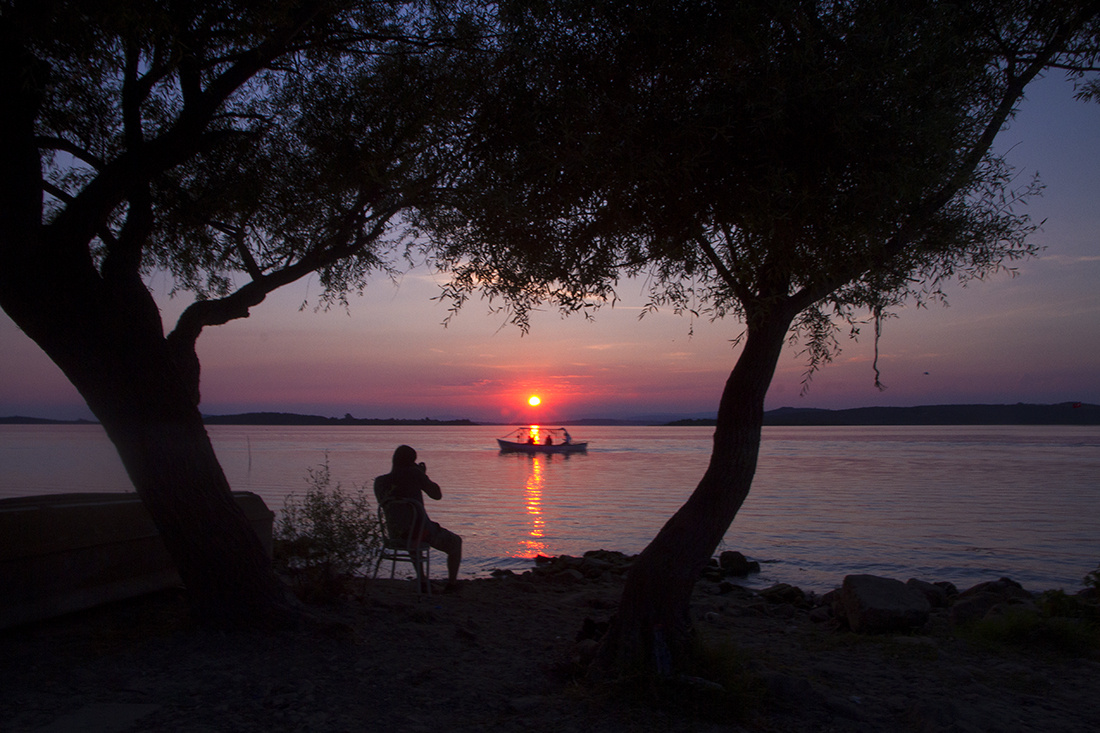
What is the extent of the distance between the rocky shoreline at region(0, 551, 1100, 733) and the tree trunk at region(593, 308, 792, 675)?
0.27 metres

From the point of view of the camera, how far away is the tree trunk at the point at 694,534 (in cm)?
461

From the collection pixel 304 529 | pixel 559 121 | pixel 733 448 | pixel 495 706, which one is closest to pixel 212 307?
pixel 304 529

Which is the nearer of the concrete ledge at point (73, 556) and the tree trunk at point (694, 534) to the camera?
the tree trunk at point (694, 534)

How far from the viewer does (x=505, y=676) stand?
4.79 metres

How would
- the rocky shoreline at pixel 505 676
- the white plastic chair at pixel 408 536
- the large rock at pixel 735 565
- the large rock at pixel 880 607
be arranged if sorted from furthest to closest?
the large rock at pixel 735 565, the white plastic chair at pixel 408 536, the large rock at pixel 880 607, the rocky shoreline at pixel 505 676

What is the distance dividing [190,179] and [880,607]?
7893 millimetres

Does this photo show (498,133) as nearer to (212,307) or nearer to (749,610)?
(212,307)

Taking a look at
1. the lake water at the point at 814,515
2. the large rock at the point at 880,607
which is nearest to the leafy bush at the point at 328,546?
the lake water at the point at 814,515

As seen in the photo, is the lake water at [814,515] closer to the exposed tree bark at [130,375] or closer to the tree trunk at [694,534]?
the exposed tree bark at [130,375]

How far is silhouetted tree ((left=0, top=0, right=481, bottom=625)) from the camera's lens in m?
4.82

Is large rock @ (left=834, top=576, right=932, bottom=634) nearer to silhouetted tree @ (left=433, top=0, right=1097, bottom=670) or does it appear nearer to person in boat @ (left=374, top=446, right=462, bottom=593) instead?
silhouetted tree @ (left=433, top=0, right=1097, bottom=670)

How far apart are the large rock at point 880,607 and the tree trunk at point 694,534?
2972 millimetres

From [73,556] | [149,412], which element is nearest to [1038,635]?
[149,412]

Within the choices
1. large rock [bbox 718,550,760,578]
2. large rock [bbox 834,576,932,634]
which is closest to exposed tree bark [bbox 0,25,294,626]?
large rock [bbox 834,576,932,634]
